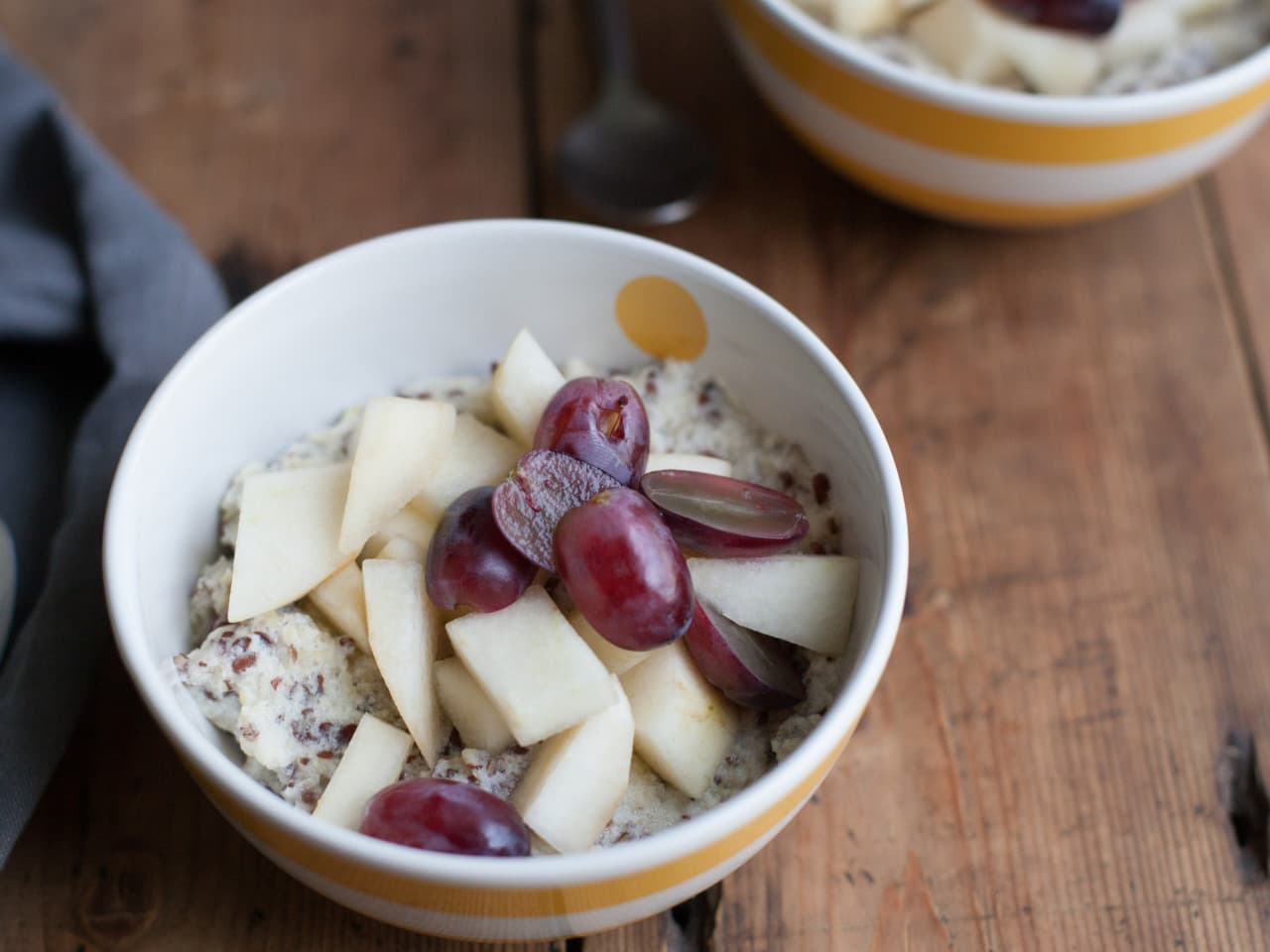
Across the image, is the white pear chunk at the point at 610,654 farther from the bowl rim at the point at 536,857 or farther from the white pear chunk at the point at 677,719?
the bowl rim at the point at 536,857

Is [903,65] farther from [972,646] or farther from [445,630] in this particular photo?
[445,630]

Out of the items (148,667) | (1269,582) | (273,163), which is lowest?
(1269,582)

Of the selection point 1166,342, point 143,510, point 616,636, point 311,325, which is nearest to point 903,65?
point 1166,342

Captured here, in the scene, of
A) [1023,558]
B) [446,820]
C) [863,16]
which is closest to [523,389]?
[446,820]

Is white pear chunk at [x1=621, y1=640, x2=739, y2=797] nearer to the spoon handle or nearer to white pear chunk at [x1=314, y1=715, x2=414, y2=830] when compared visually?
white pear chunk at [x1=314, y1=715, x2=414, y2=830]

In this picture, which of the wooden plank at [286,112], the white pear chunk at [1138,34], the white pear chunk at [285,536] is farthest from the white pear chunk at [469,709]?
the white pear chunk at [1138,34]

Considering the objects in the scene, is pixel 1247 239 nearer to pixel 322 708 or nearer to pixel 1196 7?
pixel 1196 7
